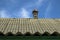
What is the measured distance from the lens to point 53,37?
10.2 m

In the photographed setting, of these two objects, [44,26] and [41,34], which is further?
[44,26]

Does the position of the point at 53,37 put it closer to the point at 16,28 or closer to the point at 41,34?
the point at 41,34

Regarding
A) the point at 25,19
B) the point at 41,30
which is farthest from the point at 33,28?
the point at 25,19

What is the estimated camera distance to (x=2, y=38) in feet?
33.2

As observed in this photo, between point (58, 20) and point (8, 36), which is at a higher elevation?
point (58, 20)

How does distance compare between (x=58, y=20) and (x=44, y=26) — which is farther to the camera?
(x=58, y=20)

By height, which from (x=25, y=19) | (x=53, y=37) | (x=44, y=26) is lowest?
(x=53, y=37)

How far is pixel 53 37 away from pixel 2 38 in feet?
8.27

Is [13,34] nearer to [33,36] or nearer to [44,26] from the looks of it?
[33,36]

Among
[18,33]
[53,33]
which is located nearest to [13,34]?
[18,33]

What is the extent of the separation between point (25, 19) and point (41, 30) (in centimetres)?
333

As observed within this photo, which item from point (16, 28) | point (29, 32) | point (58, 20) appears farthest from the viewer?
point (58, 20)

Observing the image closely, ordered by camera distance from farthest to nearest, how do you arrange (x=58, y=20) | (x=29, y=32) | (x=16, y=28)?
1. (x=58, y=20)
2. (x=16, y=28)
3. (x=29, y=32)

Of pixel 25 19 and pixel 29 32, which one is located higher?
pixel 25 19
